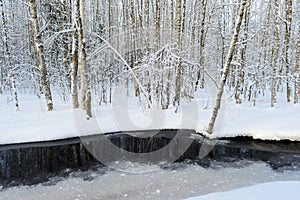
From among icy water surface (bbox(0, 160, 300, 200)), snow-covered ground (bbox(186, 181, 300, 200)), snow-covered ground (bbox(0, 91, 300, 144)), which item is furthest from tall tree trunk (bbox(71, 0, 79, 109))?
snow-covered ground (bbox(186, 181, 300, 200))

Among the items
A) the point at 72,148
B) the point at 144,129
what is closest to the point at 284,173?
the point at 144,129

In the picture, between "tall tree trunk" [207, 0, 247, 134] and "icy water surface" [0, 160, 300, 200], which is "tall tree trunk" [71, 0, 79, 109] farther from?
"tall tree trunk" [207, 0, 247, 134]

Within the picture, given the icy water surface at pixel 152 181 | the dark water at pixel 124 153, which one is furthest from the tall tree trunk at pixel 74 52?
the icy water surface at pixel 152 181

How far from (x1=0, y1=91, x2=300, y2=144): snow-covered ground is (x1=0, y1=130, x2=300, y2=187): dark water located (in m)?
0.31

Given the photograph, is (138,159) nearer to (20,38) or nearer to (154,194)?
(154,194)

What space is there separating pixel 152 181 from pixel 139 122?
162 inches

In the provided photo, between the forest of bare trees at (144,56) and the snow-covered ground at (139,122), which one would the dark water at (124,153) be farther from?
the forest of bare trees at (144,56)

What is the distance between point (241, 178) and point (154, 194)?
225cm

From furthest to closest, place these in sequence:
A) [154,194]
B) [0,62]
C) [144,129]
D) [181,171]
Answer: [0,62] < [144,129] < [181,171] < [154,194]

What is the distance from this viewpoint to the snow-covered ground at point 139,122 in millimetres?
8109

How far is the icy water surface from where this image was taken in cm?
508

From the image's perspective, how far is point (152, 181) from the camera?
566cm

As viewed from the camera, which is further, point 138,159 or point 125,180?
point 138,159

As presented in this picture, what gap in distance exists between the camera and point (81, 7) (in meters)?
8.61
